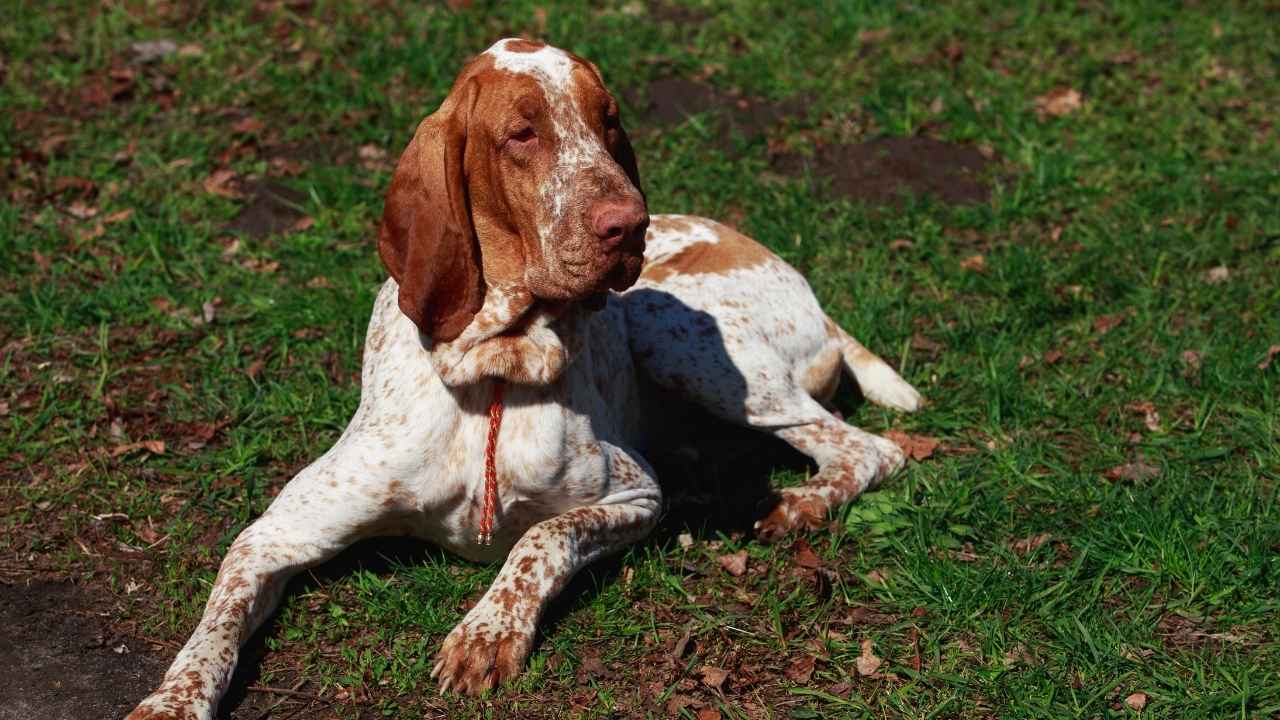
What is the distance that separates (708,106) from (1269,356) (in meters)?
3.18

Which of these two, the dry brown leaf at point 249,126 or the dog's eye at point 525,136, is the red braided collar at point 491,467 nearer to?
the dog's eye at point 525,136

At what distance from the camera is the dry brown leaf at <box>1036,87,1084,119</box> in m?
7.65

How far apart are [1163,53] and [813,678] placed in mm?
5694

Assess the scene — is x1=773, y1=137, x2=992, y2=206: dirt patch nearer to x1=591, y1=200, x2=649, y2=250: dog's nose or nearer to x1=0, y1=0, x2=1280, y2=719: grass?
x1=0, y1=0, x2=1280, y2=719: grass

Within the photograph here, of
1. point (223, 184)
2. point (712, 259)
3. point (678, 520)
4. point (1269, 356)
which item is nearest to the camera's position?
point (678, 520)

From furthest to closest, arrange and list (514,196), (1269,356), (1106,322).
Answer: (1106,322)
(1269,356)
(514,196)

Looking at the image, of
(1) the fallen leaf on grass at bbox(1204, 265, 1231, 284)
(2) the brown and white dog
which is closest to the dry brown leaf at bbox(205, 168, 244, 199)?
(2) the brown and white dog

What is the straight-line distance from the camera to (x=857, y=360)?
5.41m

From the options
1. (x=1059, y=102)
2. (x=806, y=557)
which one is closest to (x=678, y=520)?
(x=806, y=557)

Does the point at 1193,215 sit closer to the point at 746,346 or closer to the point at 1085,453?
the point at 1085,453

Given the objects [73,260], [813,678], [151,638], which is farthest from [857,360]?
[73,260]

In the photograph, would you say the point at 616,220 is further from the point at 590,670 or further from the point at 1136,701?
the point at 1136,701

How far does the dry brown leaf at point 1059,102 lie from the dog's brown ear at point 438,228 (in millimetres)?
4823

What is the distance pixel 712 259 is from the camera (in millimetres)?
5086
